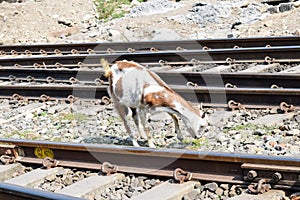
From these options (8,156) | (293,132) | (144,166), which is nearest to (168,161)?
(144,166)

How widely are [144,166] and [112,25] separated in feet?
43.5

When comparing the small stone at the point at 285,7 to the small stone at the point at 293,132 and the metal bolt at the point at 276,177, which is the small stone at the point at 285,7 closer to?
the small stone at the point at 293,132

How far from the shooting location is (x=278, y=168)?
16.1ft

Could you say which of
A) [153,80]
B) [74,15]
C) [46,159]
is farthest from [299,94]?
[74,15]

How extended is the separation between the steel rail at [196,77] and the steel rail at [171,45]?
2286mm

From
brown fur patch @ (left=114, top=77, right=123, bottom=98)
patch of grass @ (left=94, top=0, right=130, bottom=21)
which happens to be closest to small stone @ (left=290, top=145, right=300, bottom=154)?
brown fur patch @ (left=114, top=77, right=123, bottom=98)

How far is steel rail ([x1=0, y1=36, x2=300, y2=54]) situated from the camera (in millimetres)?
11391

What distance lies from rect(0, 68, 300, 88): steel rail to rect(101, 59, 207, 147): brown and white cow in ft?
7.60

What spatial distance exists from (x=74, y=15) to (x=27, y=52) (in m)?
6.78

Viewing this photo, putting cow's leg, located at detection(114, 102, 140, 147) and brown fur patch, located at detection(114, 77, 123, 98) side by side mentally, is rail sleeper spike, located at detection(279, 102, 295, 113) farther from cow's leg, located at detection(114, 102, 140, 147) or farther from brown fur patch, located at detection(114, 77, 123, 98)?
brown fur patch, located at detection(114, 77, 123, 98)

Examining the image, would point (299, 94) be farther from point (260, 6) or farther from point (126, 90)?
point (260, 6)

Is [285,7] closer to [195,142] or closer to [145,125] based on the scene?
[195,142]

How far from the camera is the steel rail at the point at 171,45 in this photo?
11.4 m

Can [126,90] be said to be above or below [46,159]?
above
